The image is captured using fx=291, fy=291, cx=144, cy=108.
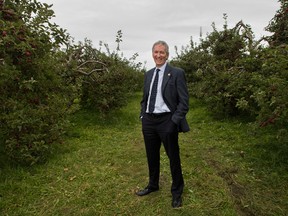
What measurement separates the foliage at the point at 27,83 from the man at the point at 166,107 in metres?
2.10

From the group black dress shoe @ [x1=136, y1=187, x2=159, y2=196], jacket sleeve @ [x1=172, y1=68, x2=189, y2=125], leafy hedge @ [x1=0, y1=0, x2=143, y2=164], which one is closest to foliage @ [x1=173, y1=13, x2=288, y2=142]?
jacket sleeve @ [x1=172, y1=68, x2=189, y2=125]

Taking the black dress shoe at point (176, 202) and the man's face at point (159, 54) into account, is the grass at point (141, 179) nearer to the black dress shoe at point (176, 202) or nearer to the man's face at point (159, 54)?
the black dress shoe at point (176, 202)

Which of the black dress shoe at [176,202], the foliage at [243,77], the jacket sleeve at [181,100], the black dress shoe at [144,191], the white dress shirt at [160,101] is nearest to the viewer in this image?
the jacket sleeve at [181,100]

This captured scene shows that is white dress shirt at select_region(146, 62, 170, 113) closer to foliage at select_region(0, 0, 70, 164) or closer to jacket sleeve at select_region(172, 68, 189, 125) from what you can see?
jacket sleeve at select_region(172, 68, 189, 125)

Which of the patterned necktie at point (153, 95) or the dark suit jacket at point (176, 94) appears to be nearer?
the dark suit jacket at point (176, 94)

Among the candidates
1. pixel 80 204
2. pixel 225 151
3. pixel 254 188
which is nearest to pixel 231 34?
pixel 225 151

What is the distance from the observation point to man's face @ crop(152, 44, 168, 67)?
3719mm

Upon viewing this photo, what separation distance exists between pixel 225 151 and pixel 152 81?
3.15 meters

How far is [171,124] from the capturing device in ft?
12.3

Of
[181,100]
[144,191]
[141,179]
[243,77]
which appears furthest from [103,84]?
[181,100]

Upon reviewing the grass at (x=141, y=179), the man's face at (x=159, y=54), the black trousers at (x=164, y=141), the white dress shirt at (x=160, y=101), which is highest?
the man's face at (x=159, y=54)

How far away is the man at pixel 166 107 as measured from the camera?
370 centimetres

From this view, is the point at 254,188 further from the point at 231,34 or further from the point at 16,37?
the point at 231,34

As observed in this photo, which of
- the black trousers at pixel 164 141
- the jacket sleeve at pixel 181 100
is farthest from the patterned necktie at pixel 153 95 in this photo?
the jacket sleeve at pixel 181 100
